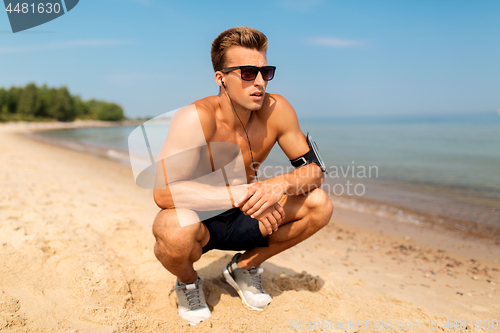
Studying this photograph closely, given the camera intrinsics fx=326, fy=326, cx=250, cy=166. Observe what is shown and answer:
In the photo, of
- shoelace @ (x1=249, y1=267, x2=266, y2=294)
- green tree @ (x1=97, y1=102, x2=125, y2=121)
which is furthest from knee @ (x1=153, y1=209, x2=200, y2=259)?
green tree @ (x1=97, y1=102, x2=125, y2=121)

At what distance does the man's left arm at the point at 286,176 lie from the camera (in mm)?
2059

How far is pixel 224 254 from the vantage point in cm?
330

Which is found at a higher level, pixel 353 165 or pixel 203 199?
pixel 203 199

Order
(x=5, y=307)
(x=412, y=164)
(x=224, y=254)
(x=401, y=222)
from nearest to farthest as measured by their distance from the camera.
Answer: (x=5, y=307) < (x=224, y=254) < (x=401, y=222) < (x=412, y=164)

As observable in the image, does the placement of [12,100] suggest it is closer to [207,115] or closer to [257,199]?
[207,115]

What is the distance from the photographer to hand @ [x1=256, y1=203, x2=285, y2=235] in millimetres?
2124

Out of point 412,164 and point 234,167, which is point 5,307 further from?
point 412,164

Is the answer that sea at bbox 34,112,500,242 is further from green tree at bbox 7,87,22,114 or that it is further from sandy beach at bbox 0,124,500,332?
green tree at bbox 7,87,22,114

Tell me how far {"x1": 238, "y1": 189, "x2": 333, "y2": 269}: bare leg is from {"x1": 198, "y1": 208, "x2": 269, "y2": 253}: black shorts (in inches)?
2.9

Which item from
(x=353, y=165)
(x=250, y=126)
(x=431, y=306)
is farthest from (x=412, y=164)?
(x=250, y=126)

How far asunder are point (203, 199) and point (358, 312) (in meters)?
1.31

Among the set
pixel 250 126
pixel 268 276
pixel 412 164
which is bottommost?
pixel 412 164

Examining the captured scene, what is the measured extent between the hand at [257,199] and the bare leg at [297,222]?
0.93 ft
